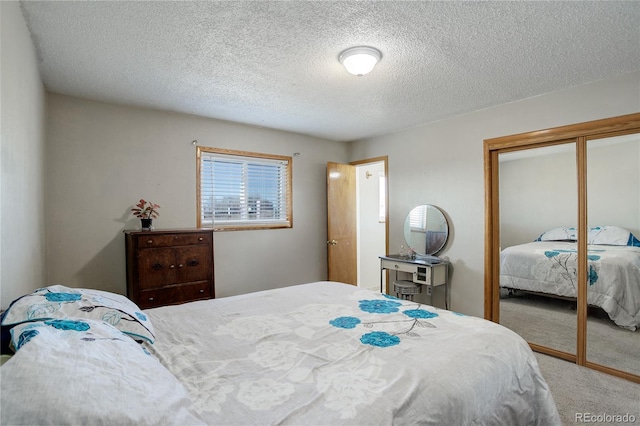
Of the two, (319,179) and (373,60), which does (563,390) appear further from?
(319,179)

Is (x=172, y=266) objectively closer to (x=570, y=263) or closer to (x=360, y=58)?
(x=360, y=58)

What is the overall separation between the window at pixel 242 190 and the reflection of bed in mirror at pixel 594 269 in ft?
9.34

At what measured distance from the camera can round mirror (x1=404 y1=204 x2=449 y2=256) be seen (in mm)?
4023

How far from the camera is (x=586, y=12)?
72.3 inches

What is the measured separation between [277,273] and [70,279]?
2.22 meters

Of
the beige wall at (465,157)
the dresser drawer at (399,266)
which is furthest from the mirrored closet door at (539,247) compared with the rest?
the dresser drawer at (399,266)

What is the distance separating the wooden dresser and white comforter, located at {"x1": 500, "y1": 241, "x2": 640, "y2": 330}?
317 centimetres

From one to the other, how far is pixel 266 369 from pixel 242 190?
309cm

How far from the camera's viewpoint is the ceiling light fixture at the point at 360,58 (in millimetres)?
2201

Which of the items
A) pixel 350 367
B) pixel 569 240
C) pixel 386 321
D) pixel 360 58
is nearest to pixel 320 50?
pixel 360 58

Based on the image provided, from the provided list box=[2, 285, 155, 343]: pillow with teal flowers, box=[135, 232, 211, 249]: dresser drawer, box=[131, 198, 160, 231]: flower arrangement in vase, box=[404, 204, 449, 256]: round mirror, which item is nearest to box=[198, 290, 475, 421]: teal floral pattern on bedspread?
box=[2, 285, 155, 343]: pillow with teal flowers

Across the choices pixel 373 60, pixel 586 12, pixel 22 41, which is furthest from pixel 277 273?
pixel 586 12

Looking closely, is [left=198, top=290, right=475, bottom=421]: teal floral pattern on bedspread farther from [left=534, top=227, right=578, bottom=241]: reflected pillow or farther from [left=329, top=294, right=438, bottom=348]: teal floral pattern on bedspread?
[left=534, top=227, right=578, bottom=241]: reflected pillow

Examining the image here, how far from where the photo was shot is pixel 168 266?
3.05 metres
